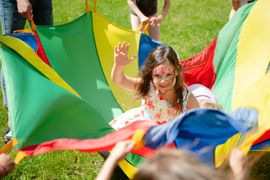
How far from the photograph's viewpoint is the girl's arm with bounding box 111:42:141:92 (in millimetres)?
2240

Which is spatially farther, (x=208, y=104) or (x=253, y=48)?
(x=253, y=48)

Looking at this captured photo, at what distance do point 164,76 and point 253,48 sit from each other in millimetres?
670

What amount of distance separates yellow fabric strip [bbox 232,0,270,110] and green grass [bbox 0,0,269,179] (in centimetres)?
53

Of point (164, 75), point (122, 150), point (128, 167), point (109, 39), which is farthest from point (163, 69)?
point (122, 150)

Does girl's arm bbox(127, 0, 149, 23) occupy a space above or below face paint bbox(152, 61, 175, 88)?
above

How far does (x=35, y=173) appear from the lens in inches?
90.1

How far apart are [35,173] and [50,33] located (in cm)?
81

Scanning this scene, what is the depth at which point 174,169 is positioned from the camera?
1.08 m

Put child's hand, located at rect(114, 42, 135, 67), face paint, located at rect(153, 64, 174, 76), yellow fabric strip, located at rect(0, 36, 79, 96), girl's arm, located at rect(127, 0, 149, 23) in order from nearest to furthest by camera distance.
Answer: yellow fabric strip, located at rect(0, 36, 79, 96), face paint, located at rect(153, 64, 174, 76), child's hand, located at rect(114, 42, 135, 67), girl's arm, located at rect(127, 0, 149, 23)

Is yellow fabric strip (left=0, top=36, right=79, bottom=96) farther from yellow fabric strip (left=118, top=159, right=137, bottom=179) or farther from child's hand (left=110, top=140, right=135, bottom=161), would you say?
child's hand (left=110, top=140, right=135, bottom=161)

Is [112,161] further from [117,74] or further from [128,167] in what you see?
[117,74]

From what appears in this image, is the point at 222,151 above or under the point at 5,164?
under

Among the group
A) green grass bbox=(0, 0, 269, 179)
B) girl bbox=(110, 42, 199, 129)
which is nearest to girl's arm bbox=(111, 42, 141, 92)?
girl bbox=(110, 42, 199, 129)

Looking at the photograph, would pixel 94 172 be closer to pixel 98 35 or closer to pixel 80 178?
pixel 80 178
